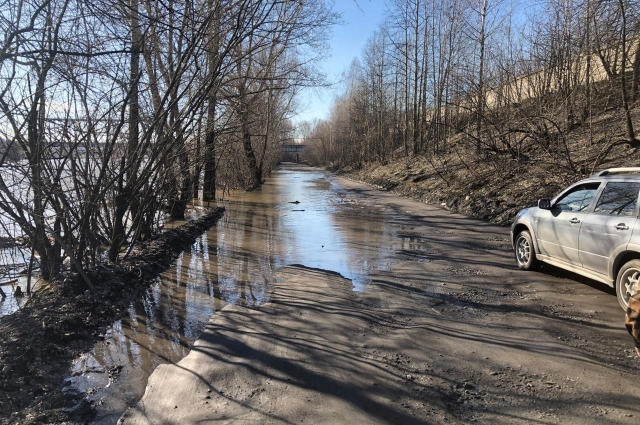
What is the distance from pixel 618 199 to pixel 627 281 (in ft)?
3.40

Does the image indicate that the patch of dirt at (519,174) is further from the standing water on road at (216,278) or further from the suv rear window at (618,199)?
the suv rear window at (618,199)

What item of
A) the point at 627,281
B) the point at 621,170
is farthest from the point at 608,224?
the point at 621,170

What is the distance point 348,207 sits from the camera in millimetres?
20406

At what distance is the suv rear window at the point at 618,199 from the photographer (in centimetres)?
548

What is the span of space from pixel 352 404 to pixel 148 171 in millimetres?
6343

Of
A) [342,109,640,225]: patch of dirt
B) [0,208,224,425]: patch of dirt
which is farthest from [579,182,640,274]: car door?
[342,109,640,225]: patch of dirt

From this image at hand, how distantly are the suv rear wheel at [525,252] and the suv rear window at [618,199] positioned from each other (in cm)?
168

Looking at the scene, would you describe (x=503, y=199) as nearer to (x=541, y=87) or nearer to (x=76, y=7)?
(x=541, y=87)

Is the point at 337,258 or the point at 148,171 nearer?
the point at 148,171

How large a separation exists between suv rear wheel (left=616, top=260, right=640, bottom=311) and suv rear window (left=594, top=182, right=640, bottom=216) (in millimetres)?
631

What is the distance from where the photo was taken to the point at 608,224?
5652 mm

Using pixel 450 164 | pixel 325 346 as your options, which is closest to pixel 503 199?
pixel 450 164

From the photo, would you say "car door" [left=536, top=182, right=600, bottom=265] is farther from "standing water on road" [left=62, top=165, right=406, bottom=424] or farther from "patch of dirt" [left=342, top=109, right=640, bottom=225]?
"patch of dirt" [left=342, top=109, right=640, bottom=225]

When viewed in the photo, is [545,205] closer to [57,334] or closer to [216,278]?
[216,278]
